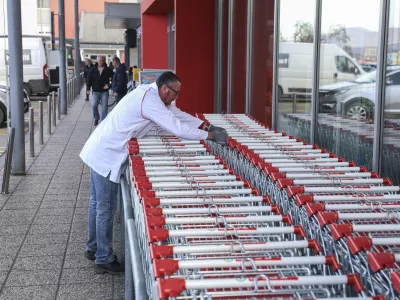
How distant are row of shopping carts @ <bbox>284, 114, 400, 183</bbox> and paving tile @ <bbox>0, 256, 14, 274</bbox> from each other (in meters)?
3.42

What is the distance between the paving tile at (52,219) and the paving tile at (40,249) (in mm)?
819

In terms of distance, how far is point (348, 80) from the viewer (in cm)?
618

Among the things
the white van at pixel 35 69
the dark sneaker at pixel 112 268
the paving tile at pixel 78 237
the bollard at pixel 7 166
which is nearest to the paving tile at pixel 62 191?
the bollard at pixel 7 166

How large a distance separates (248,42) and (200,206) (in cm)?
726

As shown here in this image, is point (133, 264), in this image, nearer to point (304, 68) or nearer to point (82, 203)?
point (82, 203)

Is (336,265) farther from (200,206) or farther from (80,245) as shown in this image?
(80,245)

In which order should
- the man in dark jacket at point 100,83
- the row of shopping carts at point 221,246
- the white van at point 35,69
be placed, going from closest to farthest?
the row of shopping carts at point 221,246 → the man in dark jacket at point 100,83 → the white van at point 35,69

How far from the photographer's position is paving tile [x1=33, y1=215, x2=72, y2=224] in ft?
22.7

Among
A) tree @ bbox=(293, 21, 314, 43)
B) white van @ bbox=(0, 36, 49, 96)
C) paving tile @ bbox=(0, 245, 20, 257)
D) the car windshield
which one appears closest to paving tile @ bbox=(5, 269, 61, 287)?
paving tile @ bbox=(0, 245, 20, 257)

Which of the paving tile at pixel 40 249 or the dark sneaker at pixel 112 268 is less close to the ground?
the dark sneaker at pixel 112 268

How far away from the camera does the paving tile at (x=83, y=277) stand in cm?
516

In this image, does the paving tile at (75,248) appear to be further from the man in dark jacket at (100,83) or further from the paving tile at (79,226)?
the man in dark jacket at (100,83)

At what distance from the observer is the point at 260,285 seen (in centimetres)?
228

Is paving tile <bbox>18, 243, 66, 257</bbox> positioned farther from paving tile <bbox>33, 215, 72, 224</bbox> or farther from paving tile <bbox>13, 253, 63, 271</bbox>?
paving tile <bbox>33, 215, 72, 224</bbox>
